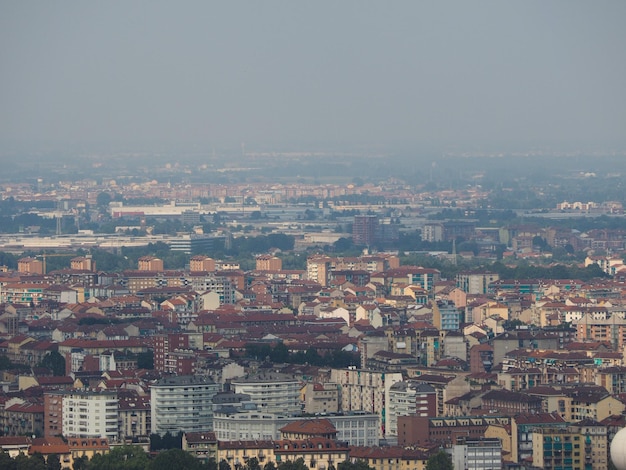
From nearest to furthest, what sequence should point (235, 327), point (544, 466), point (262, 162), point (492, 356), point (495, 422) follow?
point (544, 466)
point (495, 422)
point (492, 356)
point (235, 327)
point (262, 162)

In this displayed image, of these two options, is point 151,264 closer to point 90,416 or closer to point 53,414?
point 53,414

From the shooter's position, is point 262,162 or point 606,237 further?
point 262,162

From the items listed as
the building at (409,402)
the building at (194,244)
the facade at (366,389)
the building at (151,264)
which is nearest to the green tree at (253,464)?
the building at (409,402)

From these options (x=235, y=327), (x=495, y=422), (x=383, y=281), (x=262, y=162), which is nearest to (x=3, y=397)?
(x=495, y=422)

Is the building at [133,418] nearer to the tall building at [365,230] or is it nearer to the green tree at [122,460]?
the green tree at [122,460]

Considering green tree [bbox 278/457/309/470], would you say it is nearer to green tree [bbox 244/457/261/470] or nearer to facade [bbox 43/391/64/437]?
green tree [bbox 244/457/261/470]

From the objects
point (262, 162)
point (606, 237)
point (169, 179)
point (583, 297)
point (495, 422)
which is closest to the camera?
point (495, 422)

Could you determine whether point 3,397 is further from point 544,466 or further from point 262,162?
point 262,162
